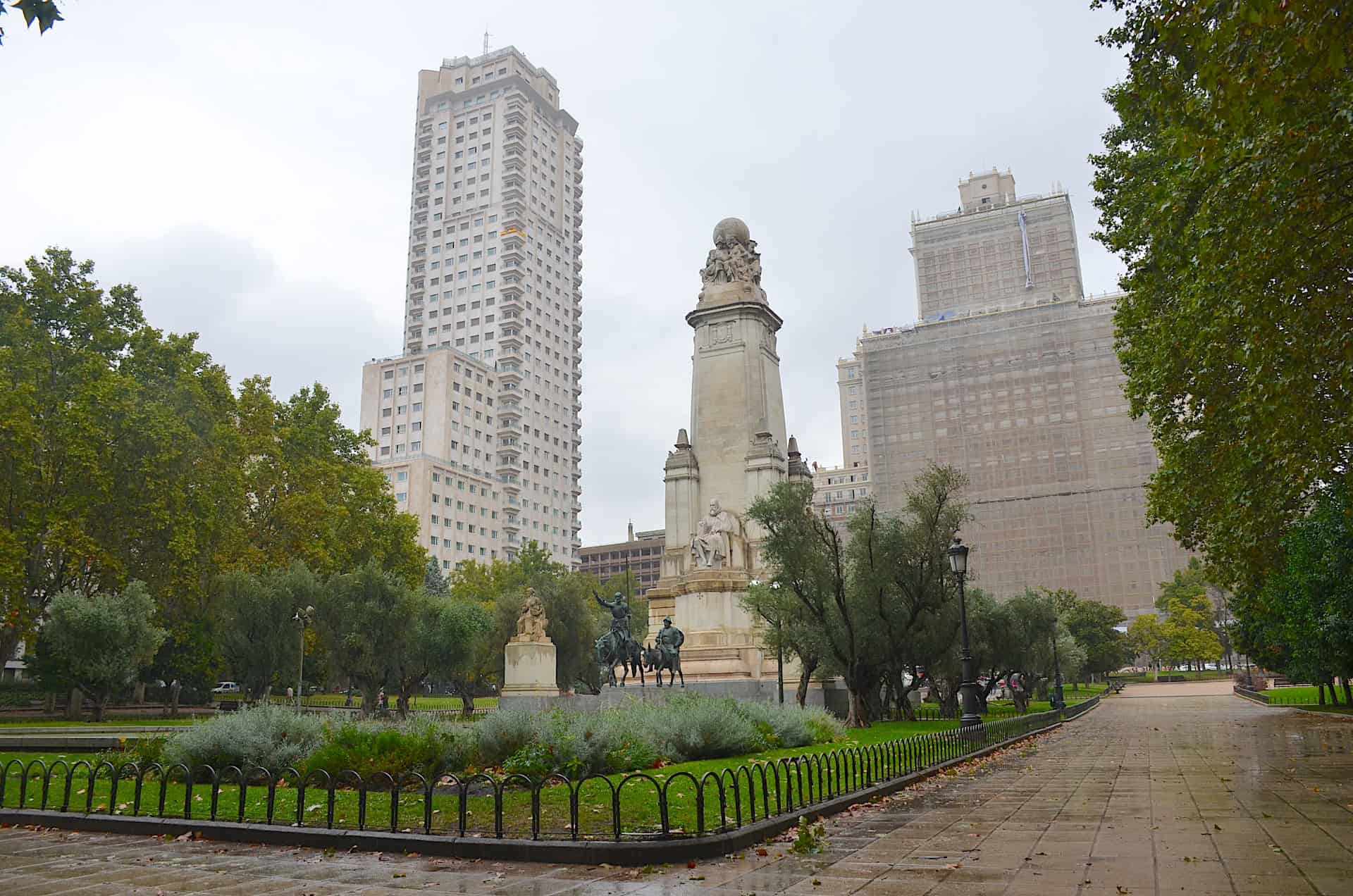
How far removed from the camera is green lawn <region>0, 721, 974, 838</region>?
10.3 meters

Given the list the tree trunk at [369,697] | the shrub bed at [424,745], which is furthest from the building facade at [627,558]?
the shrub bed at [424,745]

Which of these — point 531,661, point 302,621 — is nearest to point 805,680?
point 531,661

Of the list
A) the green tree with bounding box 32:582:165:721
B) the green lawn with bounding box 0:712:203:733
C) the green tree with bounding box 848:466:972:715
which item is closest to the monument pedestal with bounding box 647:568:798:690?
the green tree with bounding box 848:466:972:715

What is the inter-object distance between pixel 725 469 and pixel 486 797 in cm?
2844

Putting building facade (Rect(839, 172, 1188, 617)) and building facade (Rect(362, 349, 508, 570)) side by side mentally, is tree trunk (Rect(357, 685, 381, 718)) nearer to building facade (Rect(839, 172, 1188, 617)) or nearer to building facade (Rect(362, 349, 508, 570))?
building facade (Rect(839, 172, 1188, 617))

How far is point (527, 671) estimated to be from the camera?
38.0 meters

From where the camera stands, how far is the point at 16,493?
3456 centimetres

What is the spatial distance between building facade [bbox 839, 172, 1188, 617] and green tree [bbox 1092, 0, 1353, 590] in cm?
5949

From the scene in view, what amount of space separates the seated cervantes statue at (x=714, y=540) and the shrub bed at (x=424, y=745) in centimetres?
2119

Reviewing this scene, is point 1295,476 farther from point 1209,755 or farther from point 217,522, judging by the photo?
point 217,522

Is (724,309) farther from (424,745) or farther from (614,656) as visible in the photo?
(424,745)

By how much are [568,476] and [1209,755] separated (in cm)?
10732

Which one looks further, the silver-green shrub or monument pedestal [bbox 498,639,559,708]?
monument pedestal [bbox 498,639,559,708]

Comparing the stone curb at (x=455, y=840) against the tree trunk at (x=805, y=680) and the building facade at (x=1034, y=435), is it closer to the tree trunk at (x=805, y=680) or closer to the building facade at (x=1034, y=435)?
the tree trunk at (x=805, y=680)
